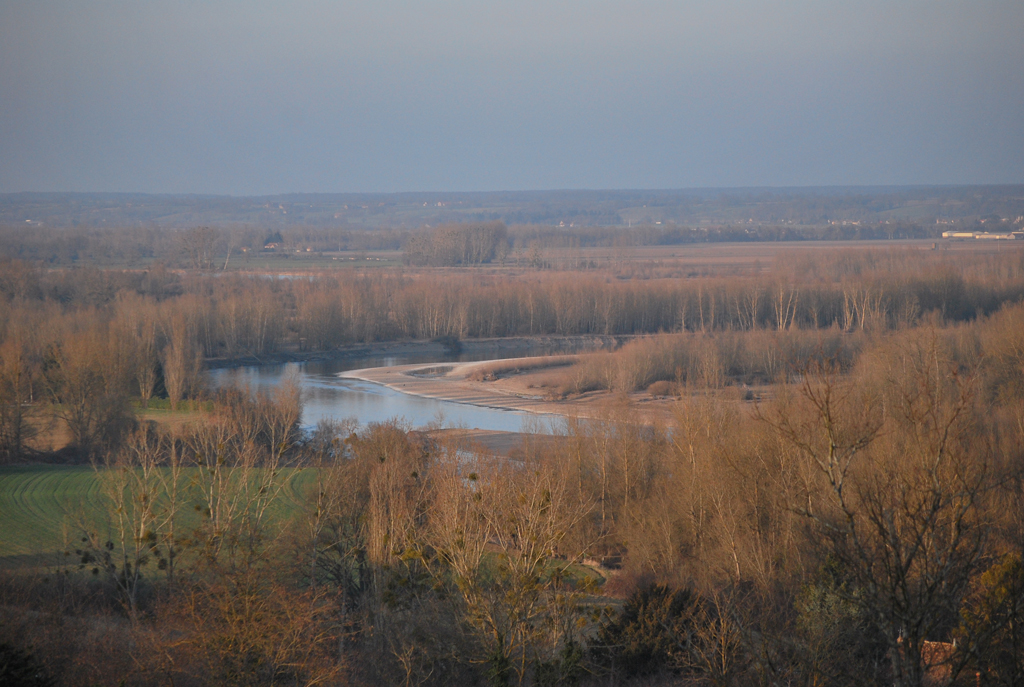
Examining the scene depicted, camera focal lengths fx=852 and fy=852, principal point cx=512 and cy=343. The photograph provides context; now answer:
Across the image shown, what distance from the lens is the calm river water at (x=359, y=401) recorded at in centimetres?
4228

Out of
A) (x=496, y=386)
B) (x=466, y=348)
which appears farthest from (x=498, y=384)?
(x=466, y=348)

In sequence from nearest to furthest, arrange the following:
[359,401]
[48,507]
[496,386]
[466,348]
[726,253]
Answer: [48,507] → [359,401] → [496,386] → [466,348] → [726,253]

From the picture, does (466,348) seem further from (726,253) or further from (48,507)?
(726,253)

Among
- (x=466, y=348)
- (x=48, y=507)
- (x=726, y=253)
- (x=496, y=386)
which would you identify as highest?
(x=726, y=253)

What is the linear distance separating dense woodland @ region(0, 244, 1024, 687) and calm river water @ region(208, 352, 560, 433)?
5180 millimetres

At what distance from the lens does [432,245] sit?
129 metres

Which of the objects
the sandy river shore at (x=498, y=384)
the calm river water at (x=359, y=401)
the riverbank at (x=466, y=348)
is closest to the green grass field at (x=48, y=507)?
the calm river water at (x=359, y=401)

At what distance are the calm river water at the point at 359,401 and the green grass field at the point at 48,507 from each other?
985 cm

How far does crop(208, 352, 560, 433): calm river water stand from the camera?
139 feet

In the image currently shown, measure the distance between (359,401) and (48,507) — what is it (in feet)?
80.3

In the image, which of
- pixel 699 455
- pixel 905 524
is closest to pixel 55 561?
pixel 699 455

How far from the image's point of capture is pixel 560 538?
1123 centimetres

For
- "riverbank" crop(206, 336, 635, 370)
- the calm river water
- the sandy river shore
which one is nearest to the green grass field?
the calm river water

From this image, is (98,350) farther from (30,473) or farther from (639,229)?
(639,229)
